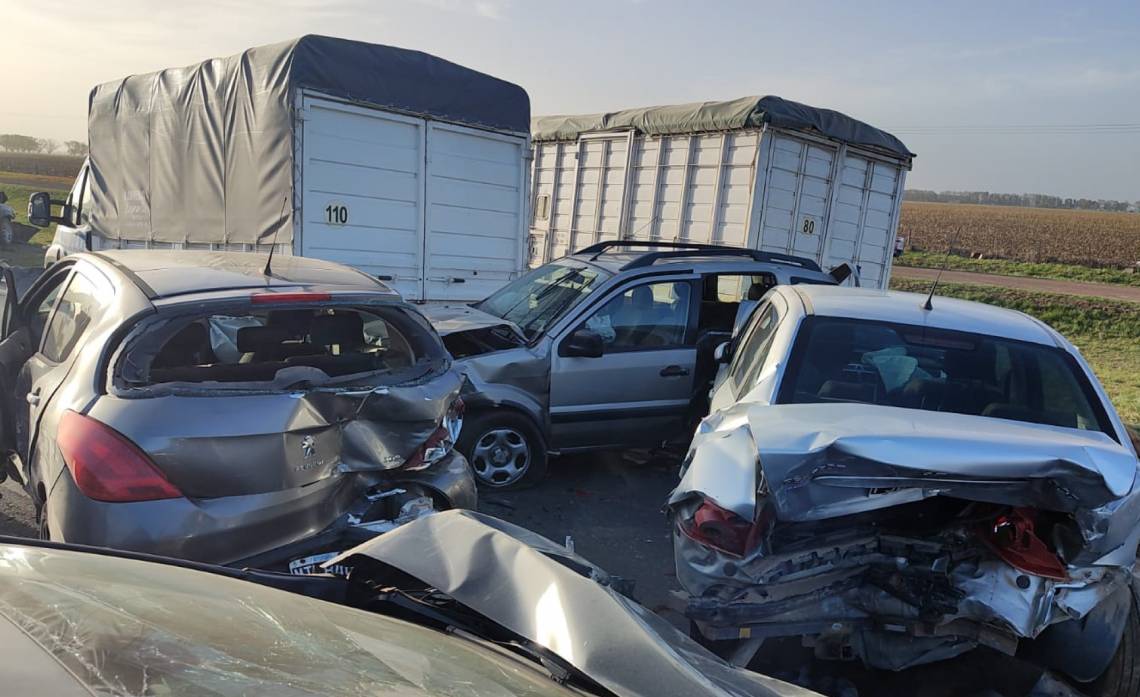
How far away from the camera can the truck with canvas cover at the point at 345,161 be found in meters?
7.31

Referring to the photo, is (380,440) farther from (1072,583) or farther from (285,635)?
(1072,583)

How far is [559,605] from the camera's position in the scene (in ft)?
5.64

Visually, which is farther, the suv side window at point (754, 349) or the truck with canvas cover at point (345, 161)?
the truck with canvas cover at point (345, 161)

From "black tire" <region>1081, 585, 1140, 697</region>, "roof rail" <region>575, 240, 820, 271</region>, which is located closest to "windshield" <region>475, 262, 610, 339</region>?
"roof rail" <region>575, 240, 820, 271</region>

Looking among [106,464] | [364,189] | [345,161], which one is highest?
[345,161]

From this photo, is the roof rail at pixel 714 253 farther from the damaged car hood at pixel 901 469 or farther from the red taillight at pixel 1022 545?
the red taillight at pixel 1022 545

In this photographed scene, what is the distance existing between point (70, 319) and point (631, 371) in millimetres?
3588

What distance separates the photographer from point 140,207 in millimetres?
9805

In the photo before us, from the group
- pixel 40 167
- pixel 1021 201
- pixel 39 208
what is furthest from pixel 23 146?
pixel 1021 201

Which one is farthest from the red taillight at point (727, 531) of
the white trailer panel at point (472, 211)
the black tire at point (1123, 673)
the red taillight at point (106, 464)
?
the white trailer panel at point (472, 211)

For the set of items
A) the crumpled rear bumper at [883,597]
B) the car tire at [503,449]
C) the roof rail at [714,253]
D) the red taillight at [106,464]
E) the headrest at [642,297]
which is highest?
the roof rail at [714,253]

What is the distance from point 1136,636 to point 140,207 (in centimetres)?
1108

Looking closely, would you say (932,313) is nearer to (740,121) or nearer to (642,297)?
(642,297)

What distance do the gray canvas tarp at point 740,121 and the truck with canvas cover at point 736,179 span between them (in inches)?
0.7
